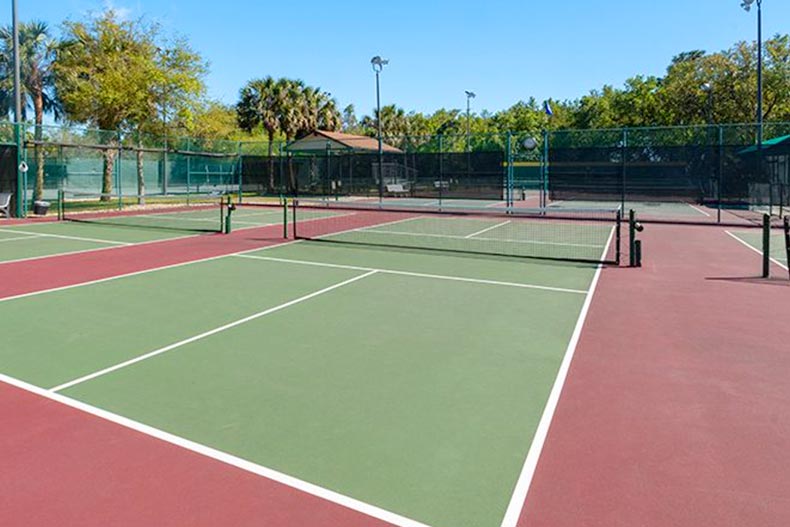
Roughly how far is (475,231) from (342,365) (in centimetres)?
1244

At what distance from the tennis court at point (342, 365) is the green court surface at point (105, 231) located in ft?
15.8

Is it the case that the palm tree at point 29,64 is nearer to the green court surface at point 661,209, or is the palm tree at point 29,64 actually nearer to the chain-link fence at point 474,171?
the chain-link fence at point 474,171

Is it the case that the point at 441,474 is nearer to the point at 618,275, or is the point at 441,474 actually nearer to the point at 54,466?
the point at 54,466

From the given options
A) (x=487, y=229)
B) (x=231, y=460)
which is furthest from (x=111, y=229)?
(x=231, y=460)

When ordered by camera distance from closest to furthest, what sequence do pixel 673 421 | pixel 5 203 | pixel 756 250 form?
pixel 673 421 < pixel 756 250 < pixel 5 203

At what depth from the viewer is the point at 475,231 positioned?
1750 cm

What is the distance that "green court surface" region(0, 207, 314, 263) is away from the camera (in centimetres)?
1353

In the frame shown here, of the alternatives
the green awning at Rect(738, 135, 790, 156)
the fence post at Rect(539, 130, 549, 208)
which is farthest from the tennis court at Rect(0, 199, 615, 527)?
the green awning at Rect(738, 135, 790, 156)

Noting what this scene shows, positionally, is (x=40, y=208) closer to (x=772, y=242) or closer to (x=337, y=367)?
(x=337, y=367)

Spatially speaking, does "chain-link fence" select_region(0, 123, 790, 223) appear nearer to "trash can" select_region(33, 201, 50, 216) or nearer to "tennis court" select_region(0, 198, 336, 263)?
"trash can" select_region(33, 201, 50, 216)

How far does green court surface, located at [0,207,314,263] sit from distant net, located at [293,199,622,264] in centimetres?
288

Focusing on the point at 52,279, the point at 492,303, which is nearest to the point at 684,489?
the point at 492,303

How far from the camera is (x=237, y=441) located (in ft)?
13.0

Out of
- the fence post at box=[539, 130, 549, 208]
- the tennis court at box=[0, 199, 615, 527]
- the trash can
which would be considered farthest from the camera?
the fence post at box=[539, 130, 549, 208]
